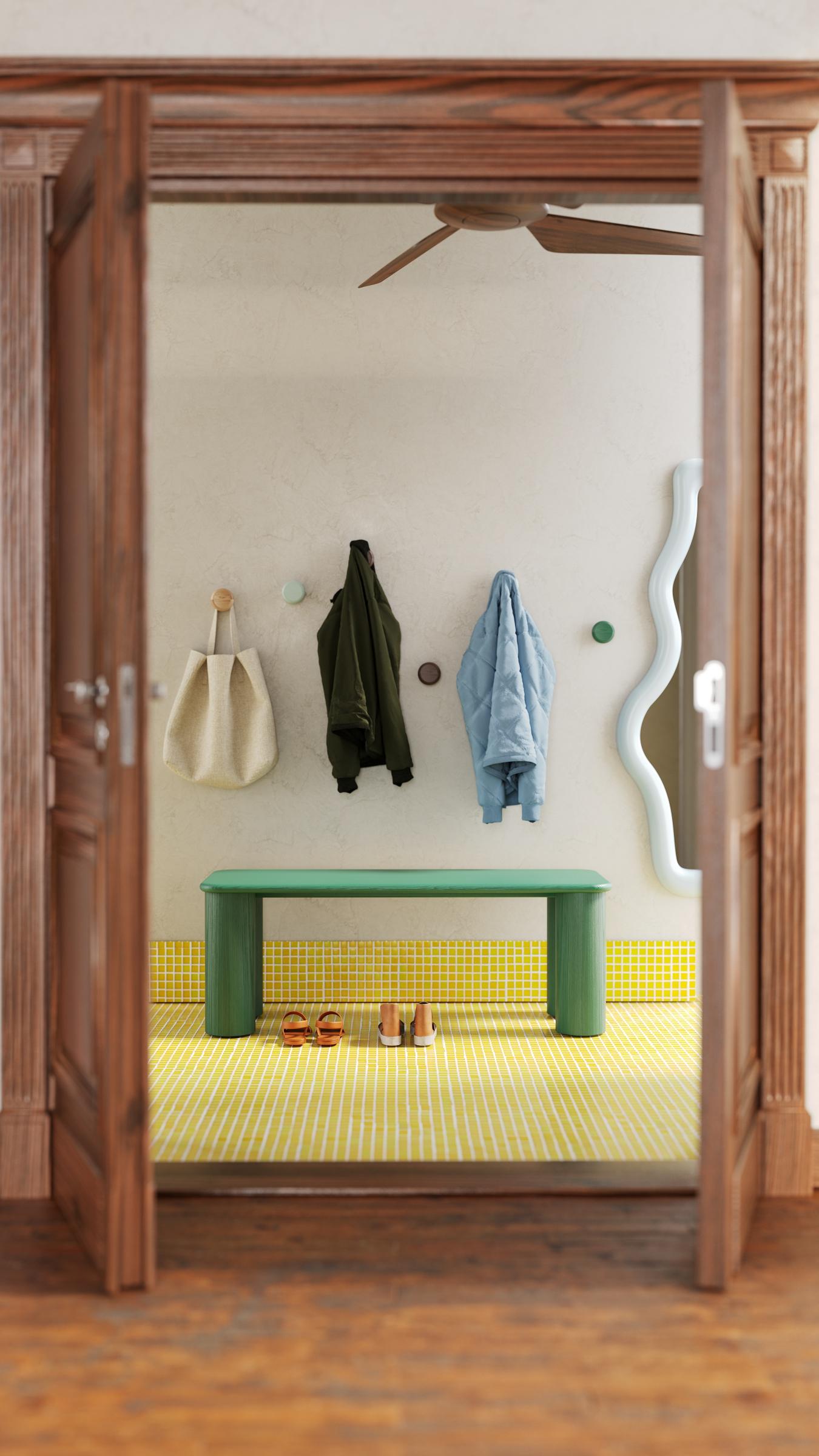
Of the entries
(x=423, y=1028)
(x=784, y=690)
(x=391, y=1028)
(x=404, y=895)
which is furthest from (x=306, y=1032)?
(x=784, y=690)

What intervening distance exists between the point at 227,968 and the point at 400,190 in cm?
239

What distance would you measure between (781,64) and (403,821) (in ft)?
8.59

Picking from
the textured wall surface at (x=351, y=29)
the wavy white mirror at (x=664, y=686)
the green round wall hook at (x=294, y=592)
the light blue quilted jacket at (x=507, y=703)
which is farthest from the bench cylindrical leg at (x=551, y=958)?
the textured wall surface at (x=351, y=29)

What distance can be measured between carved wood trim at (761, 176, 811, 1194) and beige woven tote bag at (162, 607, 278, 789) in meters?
2.10

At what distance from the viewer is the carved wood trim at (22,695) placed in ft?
7.77

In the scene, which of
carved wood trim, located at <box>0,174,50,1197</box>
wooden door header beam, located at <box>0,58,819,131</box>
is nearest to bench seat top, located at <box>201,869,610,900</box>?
carved wood trim, located at <box>0,174,50,1197</box>

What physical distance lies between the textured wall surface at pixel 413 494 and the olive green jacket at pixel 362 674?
0.14 meters

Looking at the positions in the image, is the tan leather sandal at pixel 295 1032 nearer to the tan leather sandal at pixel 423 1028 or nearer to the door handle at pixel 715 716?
the tan leather sandal at pixel 423 1028

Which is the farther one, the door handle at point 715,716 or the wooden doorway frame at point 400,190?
the wooden doorway frame at point 400,190

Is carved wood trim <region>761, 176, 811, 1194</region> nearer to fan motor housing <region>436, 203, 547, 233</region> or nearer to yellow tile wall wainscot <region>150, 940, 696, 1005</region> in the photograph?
fan motor housing <region>436, 203, 547, 233</region>

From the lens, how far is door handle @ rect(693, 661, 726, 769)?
6.35ft

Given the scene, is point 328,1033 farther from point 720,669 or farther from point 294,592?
point 720,669

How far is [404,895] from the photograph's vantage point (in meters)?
3.72

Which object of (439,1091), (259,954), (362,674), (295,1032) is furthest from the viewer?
(362,674)
